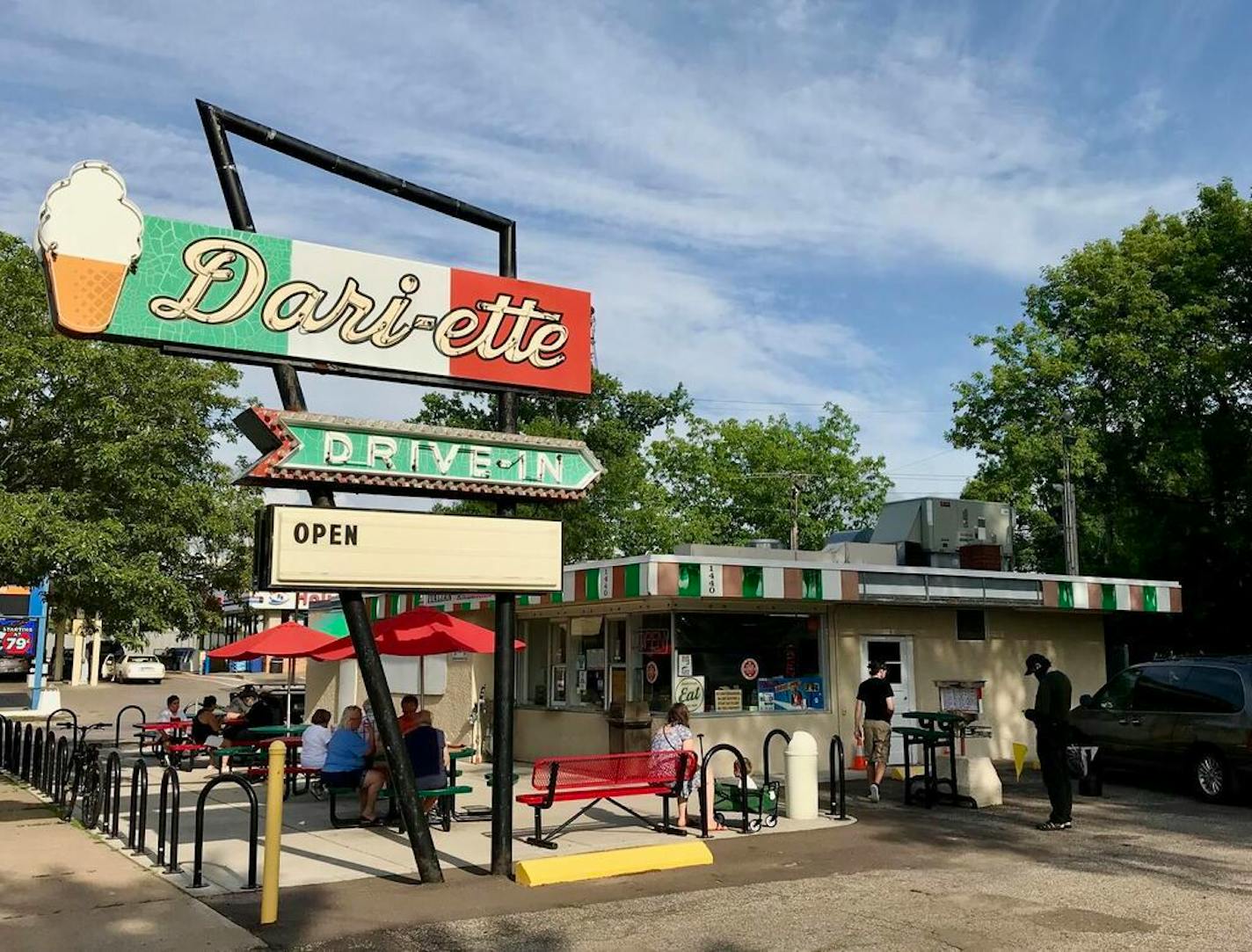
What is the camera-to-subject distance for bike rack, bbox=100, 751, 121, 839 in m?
11.0

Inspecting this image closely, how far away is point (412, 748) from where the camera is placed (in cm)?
1150

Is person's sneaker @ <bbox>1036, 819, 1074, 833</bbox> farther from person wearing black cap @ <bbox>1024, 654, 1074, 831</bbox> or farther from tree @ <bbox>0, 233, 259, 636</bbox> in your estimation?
tree @ <bbox>0, 233, 259, 636</bbox>

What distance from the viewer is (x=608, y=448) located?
5147cm

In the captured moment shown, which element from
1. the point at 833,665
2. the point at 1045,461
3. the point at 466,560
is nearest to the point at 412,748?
the point at 466,560

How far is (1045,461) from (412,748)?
25441mm

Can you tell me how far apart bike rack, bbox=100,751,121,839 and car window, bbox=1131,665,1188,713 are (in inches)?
493

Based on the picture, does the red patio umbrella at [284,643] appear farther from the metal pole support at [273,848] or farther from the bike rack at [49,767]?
the metal pole support at [273,848]

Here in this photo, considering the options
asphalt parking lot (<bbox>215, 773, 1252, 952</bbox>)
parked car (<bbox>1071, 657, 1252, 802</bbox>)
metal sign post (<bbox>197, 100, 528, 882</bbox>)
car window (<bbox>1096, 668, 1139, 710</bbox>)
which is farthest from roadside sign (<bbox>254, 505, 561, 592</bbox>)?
car window (<bbox>1096, 668, 1139, 710</bbox>)

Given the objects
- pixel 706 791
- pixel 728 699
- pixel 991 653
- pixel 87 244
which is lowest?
pixel 706 791

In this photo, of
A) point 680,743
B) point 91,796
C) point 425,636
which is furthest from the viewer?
point 425,636

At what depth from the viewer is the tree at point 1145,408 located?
27109mm

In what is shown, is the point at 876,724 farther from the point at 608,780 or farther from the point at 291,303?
the point at 291,303

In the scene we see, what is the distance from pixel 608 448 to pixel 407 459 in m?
42.1

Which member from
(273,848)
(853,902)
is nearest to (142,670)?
(273,848)
